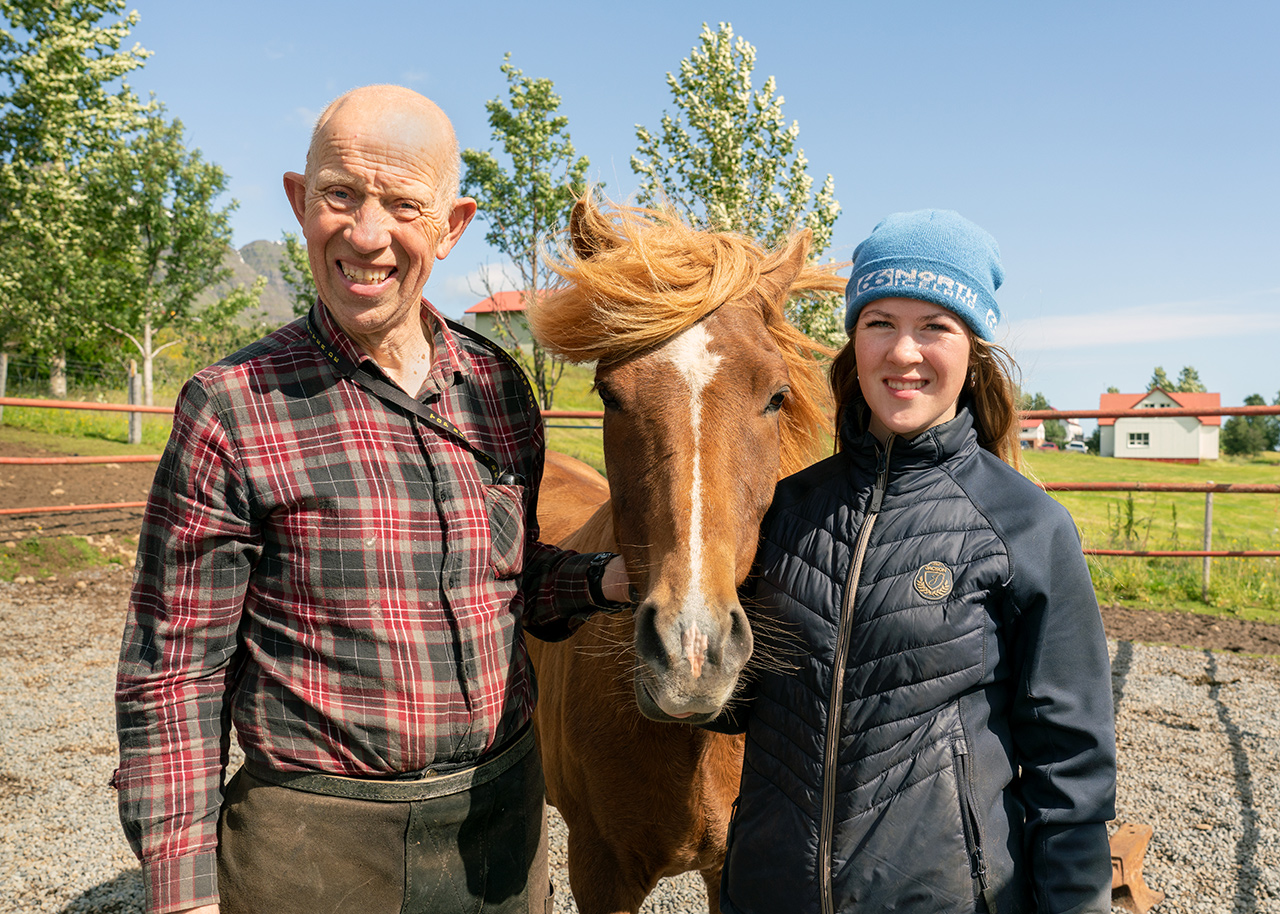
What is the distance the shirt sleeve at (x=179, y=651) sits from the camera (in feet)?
4.28

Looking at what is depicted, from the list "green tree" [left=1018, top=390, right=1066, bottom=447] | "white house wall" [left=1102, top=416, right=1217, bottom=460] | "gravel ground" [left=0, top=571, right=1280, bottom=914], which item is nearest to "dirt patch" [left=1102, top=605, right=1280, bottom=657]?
"gravel ground" [left=0, top=571, right=1280, bottom=914]

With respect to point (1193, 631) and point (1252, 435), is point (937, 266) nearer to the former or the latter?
point (1193, 631)

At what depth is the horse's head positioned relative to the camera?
53.2 inches

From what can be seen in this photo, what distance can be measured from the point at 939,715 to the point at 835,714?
0.60 feet

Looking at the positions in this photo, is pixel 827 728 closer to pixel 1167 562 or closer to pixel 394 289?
pixel 394 289

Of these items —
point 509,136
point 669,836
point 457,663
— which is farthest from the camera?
point 509,136

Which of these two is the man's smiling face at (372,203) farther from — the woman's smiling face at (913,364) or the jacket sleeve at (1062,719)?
the jacket sleeve at (1062,719)

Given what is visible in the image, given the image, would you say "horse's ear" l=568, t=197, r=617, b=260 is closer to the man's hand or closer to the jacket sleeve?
the man's hand

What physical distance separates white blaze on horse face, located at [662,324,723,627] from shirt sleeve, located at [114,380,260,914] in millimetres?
823

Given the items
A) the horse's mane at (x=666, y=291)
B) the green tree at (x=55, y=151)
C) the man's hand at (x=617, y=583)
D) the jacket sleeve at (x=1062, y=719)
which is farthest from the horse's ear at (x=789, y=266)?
the green tree at (x=55, y=151)

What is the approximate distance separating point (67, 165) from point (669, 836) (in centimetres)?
2042

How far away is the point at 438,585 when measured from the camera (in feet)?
4.81

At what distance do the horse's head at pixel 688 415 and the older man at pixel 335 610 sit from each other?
35 centimetres

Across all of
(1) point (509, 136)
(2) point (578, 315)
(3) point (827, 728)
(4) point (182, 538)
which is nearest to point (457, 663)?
(4) point (182, 538)
